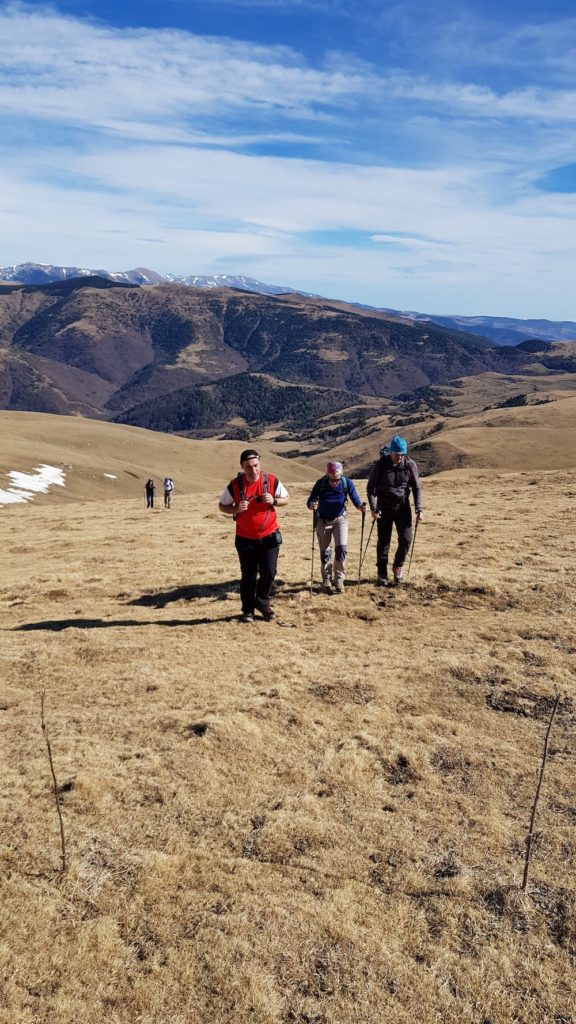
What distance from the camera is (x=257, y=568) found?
1188 centimetres

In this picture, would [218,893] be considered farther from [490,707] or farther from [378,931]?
[490,707]

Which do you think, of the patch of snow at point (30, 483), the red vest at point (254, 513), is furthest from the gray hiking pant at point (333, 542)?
the patch of snow at point (30, 483)

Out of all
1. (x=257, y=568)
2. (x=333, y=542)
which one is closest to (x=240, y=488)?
(x=257, y=568)

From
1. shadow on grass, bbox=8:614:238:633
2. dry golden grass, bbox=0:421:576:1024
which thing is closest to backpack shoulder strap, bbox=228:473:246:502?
dry golden grass, bbox=0:421:576:1024

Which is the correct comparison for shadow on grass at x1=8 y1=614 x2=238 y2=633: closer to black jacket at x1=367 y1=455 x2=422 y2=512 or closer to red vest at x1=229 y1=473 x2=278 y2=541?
red vest at x1=229 y1=473 x2=278 y2=541

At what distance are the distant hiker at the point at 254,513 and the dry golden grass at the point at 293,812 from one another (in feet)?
4.22

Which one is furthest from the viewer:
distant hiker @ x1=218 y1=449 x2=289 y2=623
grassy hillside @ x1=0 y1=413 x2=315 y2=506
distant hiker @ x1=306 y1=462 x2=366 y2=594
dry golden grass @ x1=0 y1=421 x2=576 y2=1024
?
grassy hillside @ x1=0 y1=413 x2=315 y2=506

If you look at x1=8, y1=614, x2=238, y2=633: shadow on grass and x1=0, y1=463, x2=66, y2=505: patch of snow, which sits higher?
x1=8, y1=614, x2=238, y2=633: shadow on grass

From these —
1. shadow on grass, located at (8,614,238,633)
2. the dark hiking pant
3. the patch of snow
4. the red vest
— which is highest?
the red vest

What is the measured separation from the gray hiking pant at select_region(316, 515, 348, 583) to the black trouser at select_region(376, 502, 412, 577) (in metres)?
0.96

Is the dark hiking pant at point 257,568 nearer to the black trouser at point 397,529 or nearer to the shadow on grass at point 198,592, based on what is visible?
the shadow on grass at point 198,592

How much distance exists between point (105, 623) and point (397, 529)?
6.80 meters

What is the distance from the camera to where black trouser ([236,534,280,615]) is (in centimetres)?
1145

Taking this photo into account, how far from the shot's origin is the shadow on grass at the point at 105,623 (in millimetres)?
12266
